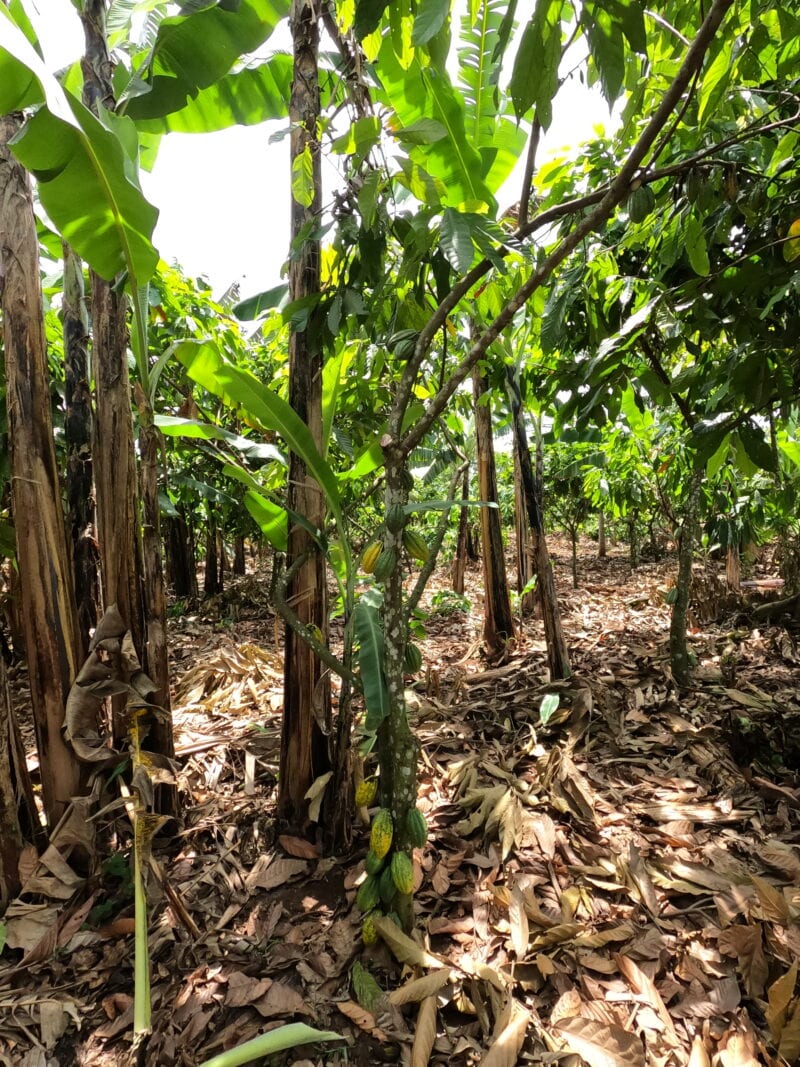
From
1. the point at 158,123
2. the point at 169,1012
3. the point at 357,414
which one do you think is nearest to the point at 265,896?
the point at 169,1012

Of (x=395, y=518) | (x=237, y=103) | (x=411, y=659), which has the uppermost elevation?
(x=237, y=103)

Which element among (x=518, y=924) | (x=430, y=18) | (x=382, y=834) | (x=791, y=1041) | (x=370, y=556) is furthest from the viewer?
(x=370, y=556)

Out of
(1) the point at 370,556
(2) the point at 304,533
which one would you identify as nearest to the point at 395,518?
(1) the point at 370,556

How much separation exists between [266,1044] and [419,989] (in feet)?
1.62

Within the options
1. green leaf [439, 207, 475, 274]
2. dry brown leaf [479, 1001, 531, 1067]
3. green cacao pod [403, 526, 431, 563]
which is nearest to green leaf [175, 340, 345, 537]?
green cacao pod [403, 526, 431, 563]

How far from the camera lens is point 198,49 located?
194cm

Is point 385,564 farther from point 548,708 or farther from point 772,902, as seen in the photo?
point 548,708

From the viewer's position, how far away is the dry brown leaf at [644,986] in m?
1.37

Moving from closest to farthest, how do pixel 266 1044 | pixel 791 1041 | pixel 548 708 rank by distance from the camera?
1. pixel 266 1044
2. pixel 791 1041
3. pixel 548 708

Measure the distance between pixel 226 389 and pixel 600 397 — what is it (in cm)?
129

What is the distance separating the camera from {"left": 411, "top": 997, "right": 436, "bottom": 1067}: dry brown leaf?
128 cm

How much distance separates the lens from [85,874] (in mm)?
1883

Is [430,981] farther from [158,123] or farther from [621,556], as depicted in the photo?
[621,556]

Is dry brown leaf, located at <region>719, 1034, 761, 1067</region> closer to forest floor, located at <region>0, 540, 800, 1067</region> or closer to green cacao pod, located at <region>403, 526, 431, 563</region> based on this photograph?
forest floor, located at <region>0, 540, 800, 1067</region>
